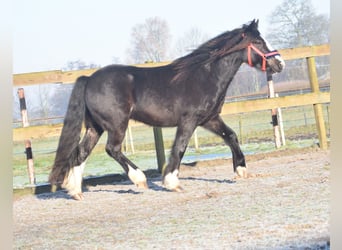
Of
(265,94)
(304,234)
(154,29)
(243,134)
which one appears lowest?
(304,234)

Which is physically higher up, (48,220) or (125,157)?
(125,157)

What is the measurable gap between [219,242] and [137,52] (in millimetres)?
2206

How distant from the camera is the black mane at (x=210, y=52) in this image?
5.16 m

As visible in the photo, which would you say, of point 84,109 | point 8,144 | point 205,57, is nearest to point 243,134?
point 205,57

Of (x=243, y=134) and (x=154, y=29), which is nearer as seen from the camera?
(x=154, y=29)

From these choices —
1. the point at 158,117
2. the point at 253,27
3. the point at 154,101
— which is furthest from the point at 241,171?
the point at 253,27

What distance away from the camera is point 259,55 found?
505cm

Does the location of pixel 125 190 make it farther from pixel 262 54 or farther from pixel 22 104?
pixel 262 54

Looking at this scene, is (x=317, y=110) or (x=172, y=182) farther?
(x=317, y=110)

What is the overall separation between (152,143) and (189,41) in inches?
65.1

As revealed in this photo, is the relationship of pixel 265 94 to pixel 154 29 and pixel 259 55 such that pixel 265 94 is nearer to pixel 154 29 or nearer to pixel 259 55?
pixel 259 55

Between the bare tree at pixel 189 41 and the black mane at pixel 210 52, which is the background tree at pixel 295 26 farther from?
the bare tree at pixel 189 41

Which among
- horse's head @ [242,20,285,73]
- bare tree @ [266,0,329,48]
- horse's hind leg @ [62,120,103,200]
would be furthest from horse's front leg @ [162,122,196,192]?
bare tree @ [266,0,329,48]

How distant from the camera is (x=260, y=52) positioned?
5.04 m
